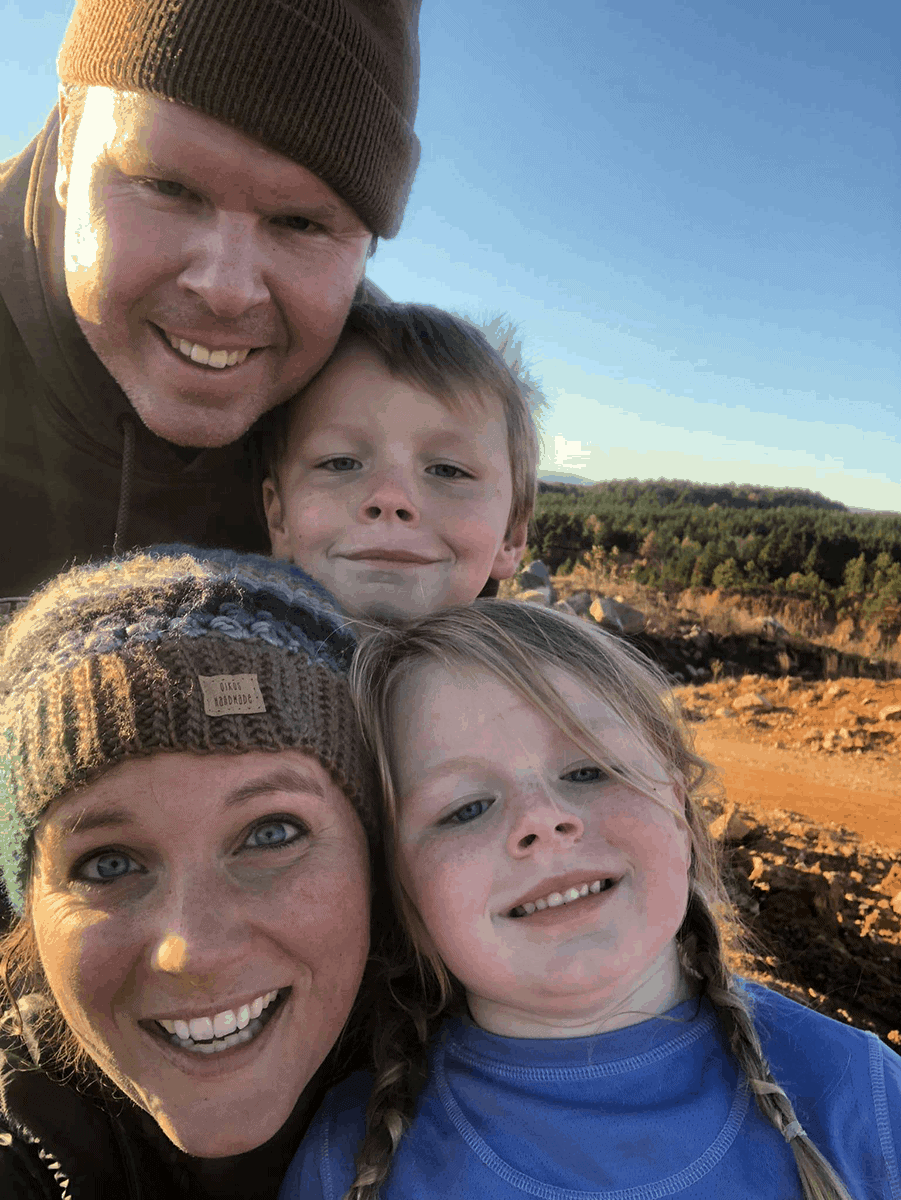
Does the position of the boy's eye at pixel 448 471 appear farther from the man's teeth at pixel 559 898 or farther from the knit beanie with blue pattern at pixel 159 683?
the man's teeth at pixel 559 898

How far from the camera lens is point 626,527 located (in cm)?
2856

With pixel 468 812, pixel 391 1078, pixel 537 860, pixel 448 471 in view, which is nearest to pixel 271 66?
pixel 448 471

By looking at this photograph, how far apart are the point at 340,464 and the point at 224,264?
61 centimetres

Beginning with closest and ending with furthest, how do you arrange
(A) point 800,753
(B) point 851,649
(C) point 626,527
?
(A) point 800,753 < (B) point 851,649 < (C) point 626,527

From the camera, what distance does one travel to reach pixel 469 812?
160 cm

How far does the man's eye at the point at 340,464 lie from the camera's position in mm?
2375

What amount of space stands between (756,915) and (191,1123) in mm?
3218

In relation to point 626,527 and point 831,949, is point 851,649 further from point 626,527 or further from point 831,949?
point 626,527

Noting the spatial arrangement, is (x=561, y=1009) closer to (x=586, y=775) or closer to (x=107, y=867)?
(x=586, y=775)

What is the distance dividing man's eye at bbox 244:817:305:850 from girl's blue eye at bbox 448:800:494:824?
0.98 feet

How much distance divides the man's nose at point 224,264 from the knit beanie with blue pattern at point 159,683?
717 mm

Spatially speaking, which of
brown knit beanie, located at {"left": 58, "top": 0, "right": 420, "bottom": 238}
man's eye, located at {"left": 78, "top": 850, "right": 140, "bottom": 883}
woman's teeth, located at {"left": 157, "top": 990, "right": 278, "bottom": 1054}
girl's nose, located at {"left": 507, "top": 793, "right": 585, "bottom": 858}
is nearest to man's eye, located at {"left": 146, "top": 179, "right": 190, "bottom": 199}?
brown knit beanie, located at {"left": 58, "top": 0, "right": 420, "bottom": 238}

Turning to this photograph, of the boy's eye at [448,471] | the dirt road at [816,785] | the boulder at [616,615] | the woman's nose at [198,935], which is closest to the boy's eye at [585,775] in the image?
the woman's nose at [198,935]

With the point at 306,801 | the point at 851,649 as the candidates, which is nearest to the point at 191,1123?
the point at 306,801
